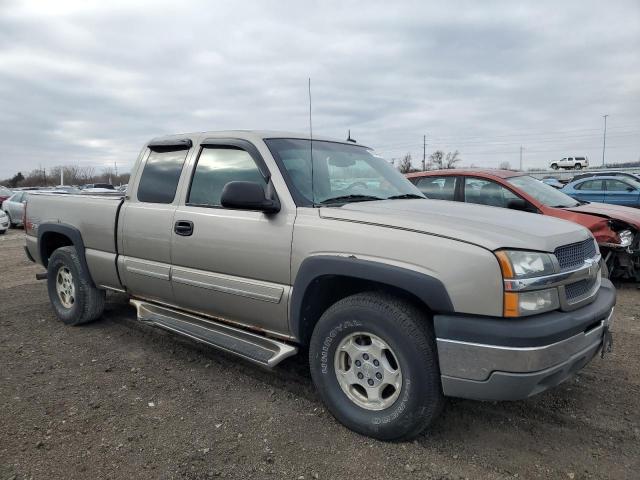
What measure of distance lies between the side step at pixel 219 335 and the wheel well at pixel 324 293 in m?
0.18

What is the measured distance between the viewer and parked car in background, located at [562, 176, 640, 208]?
14172 mm

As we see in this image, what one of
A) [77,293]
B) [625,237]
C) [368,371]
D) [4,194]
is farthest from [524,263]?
[4,194]

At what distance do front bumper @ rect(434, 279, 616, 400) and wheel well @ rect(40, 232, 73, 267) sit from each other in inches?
176

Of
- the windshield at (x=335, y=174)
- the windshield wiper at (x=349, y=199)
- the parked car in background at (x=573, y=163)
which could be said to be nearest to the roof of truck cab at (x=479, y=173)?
the windshield at (x=335, y=174)

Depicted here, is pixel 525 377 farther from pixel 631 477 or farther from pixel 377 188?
pixel 377 188

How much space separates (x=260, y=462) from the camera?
276cm

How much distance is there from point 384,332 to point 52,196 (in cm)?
431

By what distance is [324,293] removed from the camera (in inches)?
127

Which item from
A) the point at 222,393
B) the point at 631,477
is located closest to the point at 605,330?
the point at 631,477

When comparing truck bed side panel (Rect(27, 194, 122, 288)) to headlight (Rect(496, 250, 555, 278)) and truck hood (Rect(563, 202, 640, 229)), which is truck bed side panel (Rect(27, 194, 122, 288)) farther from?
truck hood (Rect(563, 202, 640, 229))

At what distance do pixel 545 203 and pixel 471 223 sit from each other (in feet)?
14.6

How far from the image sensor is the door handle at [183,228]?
150 inches

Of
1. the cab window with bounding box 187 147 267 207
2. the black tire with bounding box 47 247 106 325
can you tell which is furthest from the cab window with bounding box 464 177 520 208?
the black tire with bounding box 47 247 106 325

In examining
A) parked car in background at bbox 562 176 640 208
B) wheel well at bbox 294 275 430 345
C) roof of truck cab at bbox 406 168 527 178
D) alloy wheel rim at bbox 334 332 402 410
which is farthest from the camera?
parked car in background at bbox 562 176 640 208
